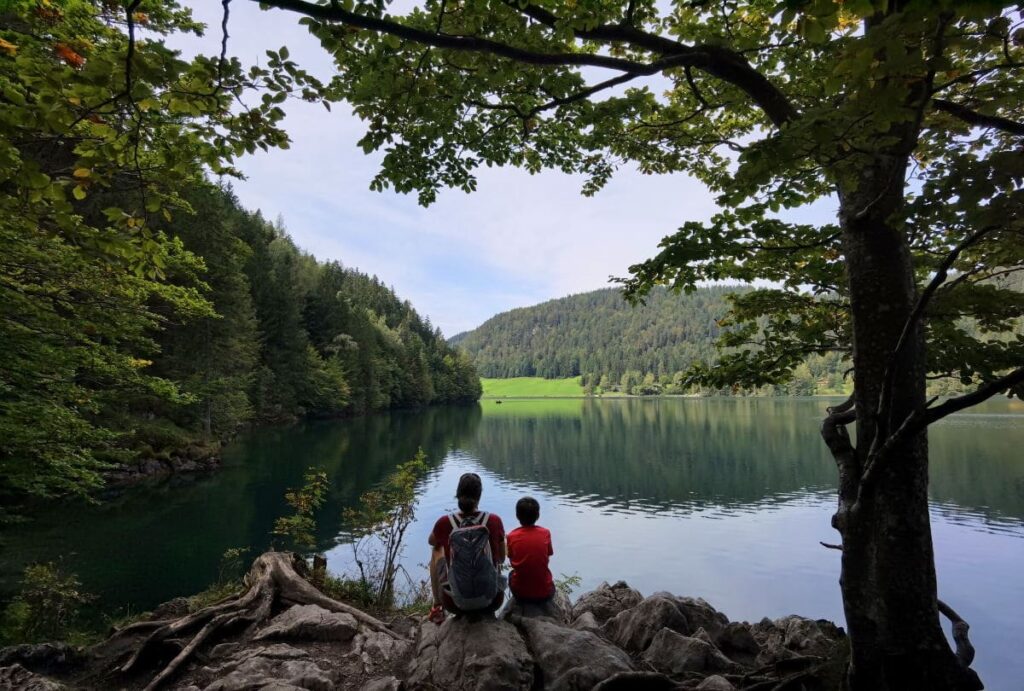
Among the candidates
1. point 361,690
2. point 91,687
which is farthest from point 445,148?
point 91,687

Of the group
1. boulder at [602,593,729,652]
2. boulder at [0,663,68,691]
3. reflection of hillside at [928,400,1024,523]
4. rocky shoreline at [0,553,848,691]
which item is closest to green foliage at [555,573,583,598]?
boulder at [602,593,729,652]

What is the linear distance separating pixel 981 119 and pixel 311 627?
25.5 ft

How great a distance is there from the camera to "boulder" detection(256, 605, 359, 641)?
6176 millimetres

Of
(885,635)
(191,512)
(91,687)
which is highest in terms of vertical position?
(885,635)

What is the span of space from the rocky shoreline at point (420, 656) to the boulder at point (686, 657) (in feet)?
0.04

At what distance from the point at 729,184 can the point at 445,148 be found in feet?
9.64

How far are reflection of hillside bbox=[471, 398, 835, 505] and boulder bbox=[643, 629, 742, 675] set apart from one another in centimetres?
2154

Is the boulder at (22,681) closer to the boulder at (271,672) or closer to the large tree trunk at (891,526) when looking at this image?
the boulder at (271,672)

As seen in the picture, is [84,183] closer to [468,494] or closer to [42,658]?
[468,494]

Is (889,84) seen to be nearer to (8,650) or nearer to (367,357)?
(8,650)

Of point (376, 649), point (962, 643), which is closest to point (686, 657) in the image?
point (962, 643)

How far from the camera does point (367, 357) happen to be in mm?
70750

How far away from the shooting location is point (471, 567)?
202 inches

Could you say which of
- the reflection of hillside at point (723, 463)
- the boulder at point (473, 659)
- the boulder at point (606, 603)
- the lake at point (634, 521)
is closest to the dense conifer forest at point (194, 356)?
the lake at point (634, 521)
